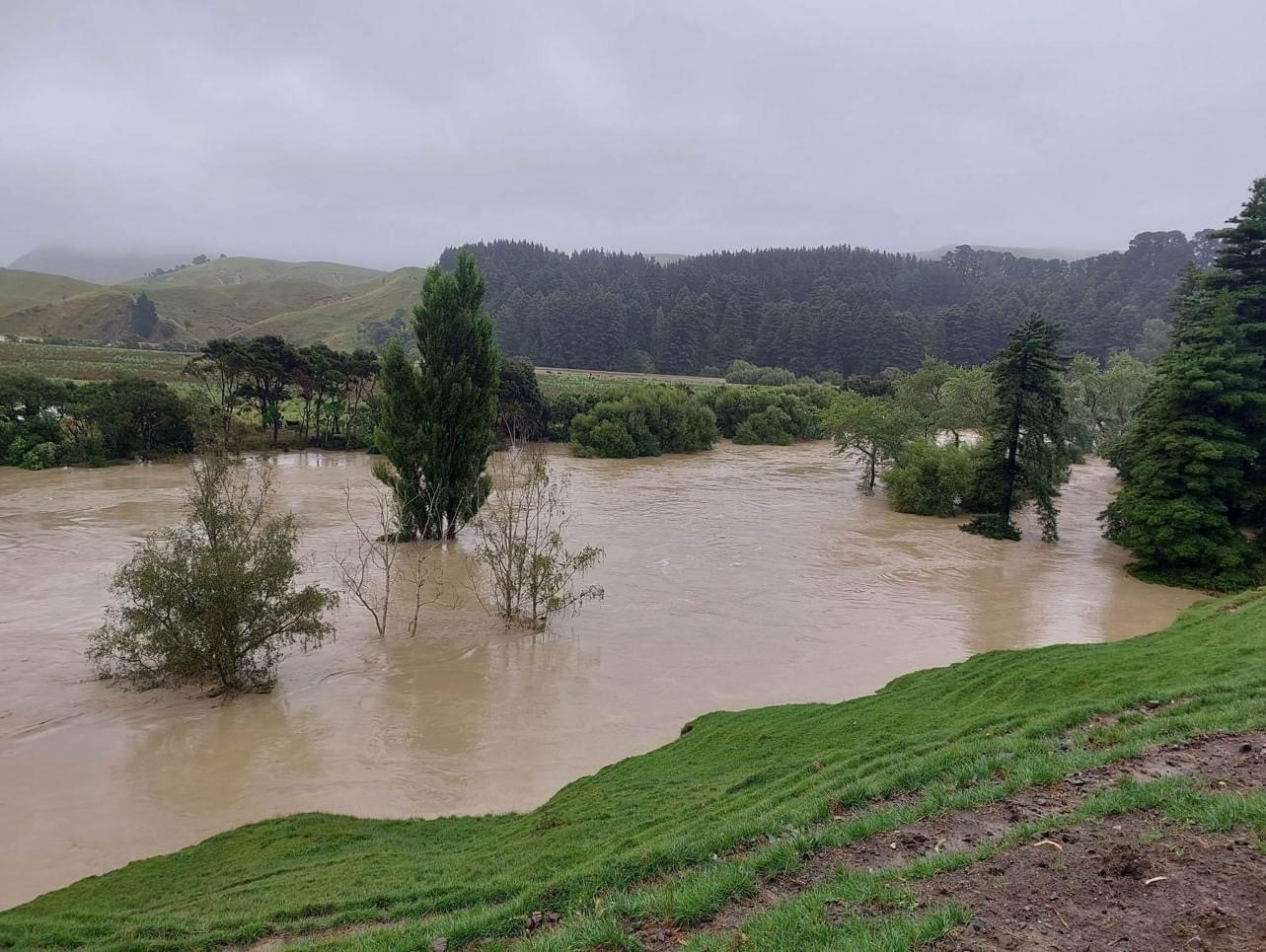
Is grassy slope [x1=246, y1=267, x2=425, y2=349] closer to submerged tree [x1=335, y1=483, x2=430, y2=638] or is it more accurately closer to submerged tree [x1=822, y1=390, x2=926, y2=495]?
submerged tree [x1=822, y1=390, x2=926, y2=495]

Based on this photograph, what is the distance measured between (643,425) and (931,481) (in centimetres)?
2348

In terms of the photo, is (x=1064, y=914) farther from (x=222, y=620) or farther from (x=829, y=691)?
(x=222, y=620)

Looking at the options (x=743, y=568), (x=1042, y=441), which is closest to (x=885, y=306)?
(x=1042, y=441)

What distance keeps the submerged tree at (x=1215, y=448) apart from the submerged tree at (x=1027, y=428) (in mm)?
Result: 3733

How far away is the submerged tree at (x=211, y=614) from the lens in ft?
46.0

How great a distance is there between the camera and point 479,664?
17062 millimetres

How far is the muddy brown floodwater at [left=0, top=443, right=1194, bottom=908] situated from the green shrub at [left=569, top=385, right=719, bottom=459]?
65.4ft

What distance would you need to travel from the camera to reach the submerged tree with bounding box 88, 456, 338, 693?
14.0 metres

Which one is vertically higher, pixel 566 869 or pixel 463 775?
pixel 566 869

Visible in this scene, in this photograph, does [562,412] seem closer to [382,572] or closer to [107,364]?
[382,572]

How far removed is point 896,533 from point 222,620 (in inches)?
1007

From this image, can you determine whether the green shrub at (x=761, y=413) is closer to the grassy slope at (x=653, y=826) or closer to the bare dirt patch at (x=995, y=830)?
the grassy slope at (x=653, y=826)

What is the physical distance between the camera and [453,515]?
26.7 meters

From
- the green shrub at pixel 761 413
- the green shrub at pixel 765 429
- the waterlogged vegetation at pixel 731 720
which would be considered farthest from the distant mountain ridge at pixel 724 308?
the waterlogged vegetation at pixel 731 720
